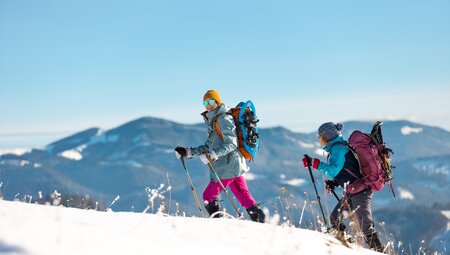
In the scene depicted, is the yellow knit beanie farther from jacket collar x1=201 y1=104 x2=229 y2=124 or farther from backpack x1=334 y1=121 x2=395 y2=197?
backpack x1=334 y1=121 x2=395 y2=197

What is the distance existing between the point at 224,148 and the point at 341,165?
178cm

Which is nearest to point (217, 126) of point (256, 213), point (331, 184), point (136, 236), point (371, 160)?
point (256, 213)

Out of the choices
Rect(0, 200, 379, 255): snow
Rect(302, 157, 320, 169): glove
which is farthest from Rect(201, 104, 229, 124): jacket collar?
Rect(0, 200, 379, 255): snow

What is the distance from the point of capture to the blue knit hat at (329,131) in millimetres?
7871

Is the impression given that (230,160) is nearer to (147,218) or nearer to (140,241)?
(147,218)

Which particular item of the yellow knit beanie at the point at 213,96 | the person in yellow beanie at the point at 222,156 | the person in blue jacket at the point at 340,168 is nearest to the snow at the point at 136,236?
the person in blue jacket at the point at 340,168

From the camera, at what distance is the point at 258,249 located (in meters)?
3.79

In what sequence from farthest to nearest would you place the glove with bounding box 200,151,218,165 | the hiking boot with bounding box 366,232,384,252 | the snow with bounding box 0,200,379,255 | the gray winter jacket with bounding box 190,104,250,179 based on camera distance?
the gray winter jacket with bounding box 190,104,250,179, the glove with bounding box 200,151,218,165, the hiking boot with bounding box 366,232,384,252, the snow with bounding box 0,200,379,255

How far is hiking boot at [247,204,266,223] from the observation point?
7738 mm

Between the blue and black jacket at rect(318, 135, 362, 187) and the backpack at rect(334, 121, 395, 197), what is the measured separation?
70 millimetres

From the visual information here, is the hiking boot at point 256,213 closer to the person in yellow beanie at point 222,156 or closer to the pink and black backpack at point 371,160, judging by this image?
the person in yellow beanie at point 222,156

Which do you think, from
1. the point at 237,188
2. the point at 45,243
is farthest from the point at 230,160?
the point at 45,243

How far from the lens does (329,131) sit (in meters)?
7.89

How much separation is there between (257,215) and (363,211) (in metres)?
1.56
